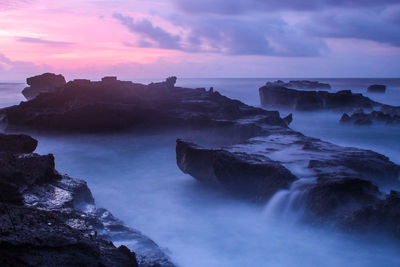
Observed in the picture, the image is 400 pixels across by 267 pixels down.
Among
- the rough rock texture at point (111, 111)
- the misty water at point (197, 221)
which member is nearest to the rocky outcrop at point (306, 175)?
the misty water at point (197, 221)

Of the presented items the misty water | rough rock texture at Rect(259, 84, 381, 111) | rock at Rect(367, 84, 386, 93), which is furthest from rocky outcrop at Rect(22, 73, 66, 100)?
rock at Rect(367, 84, 386, 93)

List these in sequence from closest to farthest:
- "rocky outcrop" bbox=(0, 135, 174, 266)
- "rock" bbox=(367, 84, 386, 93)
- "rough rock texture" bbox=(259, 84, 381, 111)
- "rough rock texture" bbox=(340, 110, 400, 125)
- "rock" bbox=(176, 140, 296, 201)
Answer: "rocky outcrop" bbox=(0, 135, 174, 266) → "rock" bbox=(176, 140, 296, 201) → "rough rock texture" bbox=(340, 110, 400, 125) → "rough rock texture" bbox=(259, 84, 381, 111) → "rock" bbox=(367, 84, 386, 93)

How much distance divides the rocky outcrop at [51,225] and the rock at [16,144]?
19 millimetres

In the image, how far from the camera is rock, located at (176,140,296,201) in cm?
837

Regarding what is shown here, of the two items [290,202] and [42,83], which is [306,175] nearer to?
[290,202]

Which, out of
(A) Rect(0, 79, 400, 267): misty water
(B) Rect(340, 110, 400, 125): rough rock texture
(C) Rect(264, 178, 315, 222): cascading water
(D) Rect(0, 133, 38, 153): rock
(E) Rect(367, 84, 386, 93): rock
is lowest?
(A) Rect(0, 79, 400, 267): misty water

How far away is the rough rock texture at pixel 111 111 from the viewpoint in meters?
17.6

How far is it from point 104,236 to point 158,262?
3.69ft

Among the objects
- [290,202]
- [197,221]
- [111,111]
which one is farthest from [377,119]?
[197,221]

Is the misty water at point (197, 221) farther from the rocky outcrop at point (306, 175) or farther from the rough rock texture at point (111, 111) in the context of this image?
Answer: the rough rock texture at point (111, 111)

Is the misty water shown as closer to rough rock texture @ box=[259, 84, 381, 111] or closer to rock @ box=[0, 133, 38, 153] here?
rock @ box=[0, 133, 38, 153]

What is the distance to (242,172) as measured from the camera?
8.86 m

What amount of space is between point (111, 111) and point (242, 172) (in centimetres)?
1108

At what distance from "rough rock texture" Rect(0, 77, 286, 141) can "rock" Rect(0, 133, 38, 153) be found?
1016cm
